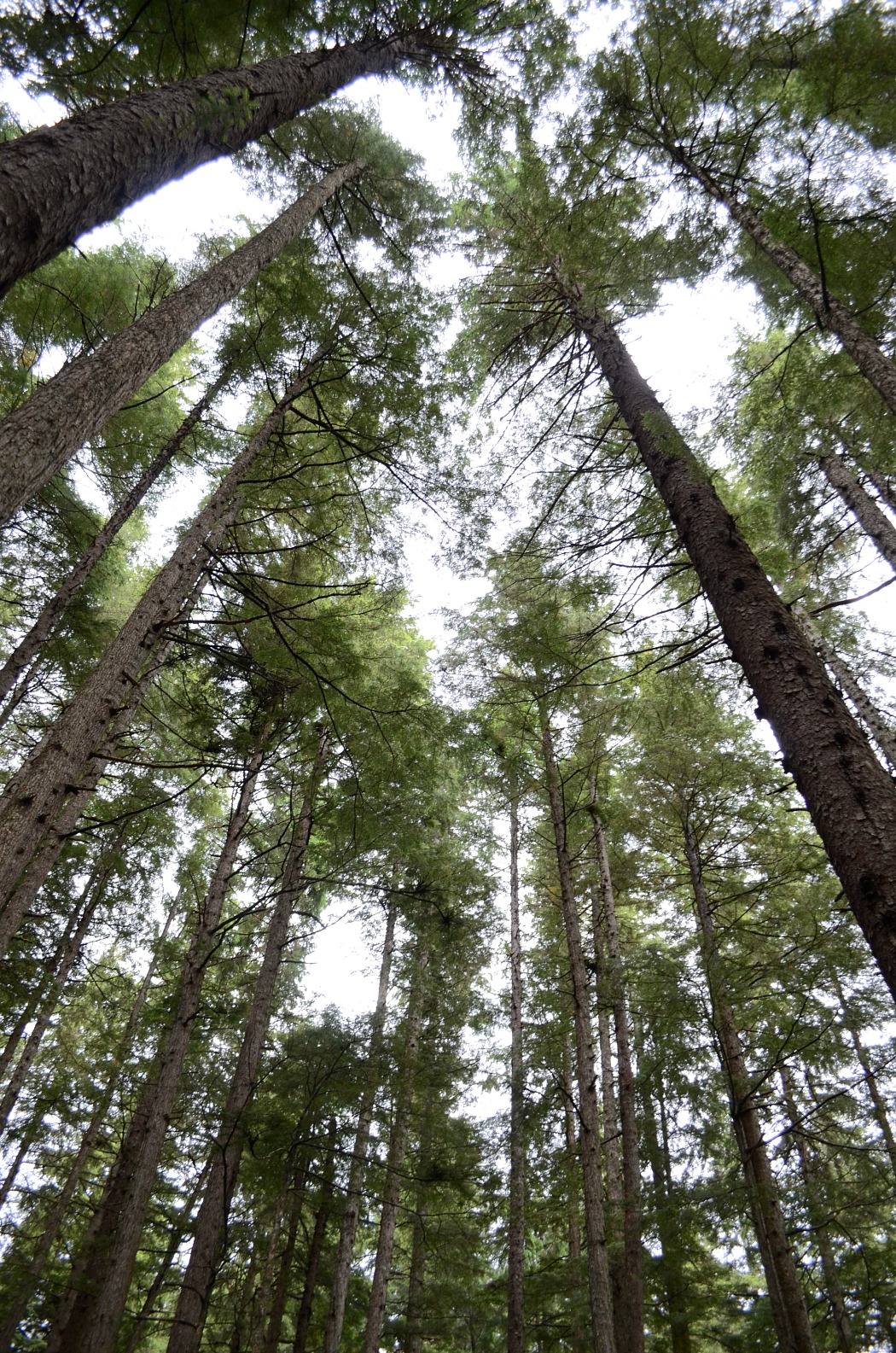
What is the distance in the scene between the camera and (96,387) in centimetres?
359

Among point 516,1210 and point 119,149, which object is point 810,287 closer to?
point 119,149

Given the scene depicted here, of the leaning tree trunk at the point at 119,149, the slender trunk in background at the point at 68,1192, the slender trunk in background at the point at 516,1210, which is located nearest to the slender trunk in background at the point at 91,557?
the leaning tree trunk at the point at 119,149

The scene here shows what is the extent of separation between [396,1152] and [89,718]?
31.9 ft

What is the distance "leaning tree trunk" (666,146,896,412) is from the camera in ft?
19.0

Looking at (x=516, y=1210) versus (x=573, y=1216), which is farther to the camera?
(x=573, y=1216)

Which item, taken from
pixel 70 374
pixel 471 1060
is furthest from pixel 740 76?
pixel 471 1060

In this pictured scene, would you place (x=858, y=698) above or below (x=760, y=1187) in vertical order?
above

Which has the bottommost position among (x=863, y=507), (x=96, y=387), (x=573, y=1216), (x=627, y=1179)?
(x=627, y=1179)

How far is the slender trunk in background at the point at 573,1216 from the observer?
9.28m

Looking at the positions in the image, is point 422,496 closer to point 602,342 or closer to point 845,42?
point 602,342

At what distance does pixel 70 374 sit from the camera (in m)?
3.58

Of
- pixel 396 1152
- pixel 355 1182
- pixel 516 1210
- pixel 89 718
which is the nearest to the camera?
pixel 89 718

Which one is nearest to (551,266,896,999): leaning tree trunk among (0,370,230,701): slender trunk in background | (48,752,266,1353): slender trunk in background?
(48,752,266,1353): slender trunk in background

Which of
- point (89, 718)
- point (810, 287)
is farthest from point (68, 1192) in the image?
point (810, 287)
